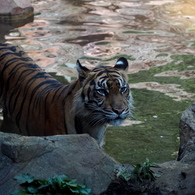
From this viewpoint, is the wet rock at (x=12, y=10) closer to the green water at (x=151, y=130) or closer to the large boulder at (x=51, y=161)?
the green water at (x=151, y=130)

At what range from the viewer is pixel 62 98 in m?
4.89

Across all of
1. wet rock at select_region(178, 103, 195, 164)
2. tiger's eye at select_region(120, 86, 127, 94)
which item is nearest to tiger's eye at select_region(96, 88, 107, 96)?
tiger's eye at select_region(120, 86, 127, 94)

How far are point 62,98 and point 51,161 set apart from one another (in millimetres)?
1407

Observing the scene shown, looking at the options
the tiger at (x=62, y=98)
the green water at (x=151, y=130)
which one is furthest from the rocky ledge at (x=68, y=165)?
the green water at (x=151, y=130)

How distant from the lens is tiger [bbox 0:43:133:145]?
4.59 m

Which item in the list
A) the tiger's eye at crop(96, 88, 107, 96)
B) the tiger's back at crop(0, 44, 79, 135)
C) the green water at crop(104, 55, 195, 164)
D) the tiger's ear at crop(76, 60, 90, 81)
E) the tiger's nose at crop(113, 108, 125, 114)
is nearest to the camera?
the tiger's nose at crop(113, 108, 125, 114)

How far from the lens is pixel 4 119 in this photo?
6.08 meters

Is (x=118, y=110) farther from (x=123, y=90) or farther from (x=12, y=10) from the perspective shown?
(x=12, y=10)

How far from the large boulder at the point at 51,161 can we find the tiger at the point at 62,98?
903 millimetres

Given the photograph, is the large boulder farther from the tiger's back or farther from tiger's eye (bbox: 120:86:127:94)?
the tiger's back

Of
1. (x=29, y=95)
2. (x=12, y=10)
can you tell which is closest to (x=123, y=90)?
(x=29, y=95)

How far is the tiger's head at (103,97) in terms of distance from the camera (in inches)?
178

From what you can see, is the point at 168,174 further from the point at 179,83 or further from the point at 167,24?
the point at 167,24

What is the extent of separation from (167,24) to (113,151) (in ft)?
18.2
